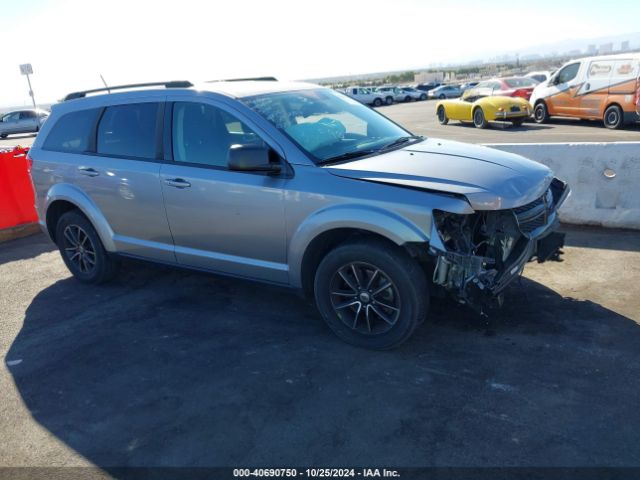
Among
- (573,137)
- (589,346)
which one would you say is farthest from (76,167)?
(573,137)

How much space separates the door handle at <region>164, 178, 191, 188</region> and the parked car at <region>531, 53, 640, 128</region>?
14.8 meters

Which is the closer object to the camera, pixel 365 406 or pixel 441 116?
pixel 365 406

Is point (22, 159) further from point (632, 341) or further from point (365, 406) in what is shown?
point (632, 341)

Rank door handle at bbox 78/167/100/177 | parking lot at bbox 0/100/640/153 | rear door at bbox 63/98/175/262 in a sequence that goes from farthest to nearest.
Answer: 1. parking lot at bbox 0/100/640/153
2. door handle at bbox 78/167/100/177
3. rear door at bbox 63/98/175/262

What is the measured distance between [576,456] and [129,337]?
11.2 ft

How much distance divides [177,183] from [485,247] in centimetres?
250

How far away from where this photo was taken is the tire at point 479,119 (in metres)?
19.3

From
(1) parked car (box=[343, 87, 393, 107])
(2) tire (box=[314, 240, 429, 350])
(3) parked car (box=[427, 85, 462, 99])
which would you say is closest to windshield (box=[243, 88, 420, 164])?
(2) tire (box=[314, 240, 429, 350])

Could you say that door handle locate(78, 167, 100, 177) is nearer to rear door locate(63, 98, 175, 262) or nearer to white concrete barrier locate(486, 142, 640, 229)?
rear door locate(63, 98, 175, 262)

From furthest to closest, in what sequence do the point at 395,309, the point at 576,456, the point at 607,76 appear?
the point at 607,76, the point at 395,309, the point at 576,456

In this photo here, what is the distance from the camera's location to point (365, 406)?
343cm

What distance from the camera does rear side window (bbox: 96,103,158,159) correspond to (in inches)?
193

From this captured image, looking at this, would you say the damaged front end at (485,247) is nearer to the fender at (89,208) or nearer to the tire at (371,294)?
the tire at (371,294)

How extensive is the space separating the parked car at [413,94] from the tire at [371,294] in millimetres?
44722
